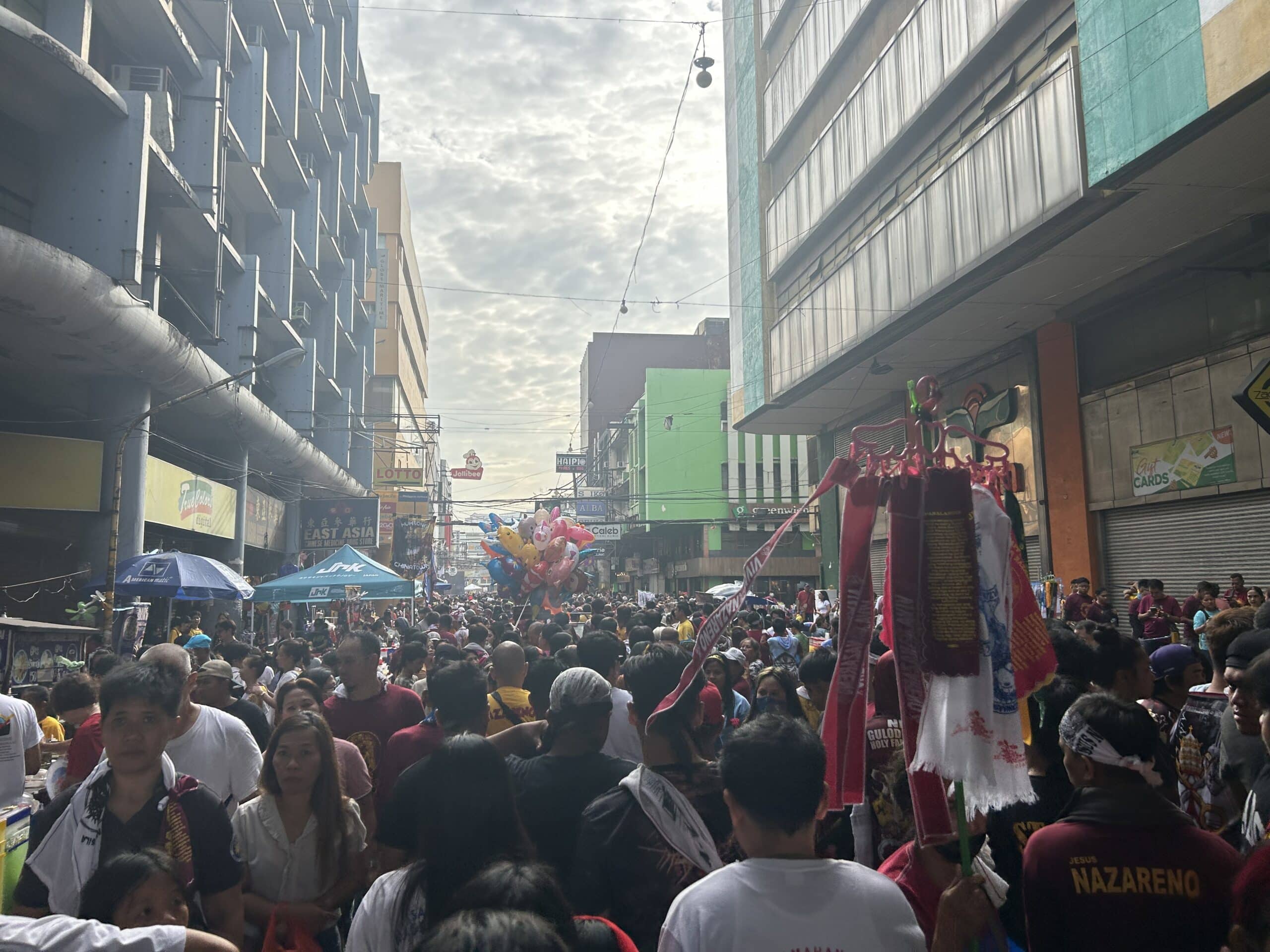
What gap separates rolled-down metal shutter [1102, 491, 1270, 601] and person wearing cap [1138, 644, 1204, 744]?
903cm

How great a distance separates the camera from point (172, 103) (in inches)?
783

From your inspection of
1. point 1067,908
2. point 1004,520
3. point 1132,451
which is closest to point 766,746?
point 1067,908

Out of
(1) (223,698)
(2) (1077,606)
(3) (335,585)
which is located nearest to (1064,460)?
(2) (1077,606)

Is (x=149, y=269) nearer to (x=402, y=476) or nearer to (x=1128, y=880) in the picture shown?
(x=1128, y=880)

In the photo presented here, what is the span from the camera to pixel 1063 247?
13.3m

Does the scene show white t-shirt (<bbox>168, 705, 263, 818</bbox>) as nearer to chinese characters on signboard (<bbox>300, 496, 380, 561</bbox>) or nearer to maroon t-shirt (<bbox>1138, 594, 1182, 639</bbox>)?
maroon t-shirt (<bbox>1138, 594, 1182, 639</bbox>)

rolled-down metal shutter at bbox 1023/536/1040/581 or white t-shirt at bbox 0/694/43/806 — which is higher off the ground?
rolled-down metal shutter at bbox 1023/536/1040/581

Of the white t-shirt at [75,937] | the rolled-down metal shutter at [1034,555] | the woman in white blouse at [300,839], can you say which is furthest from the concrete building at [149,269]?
the rolled-down metal shutter at [1034,555]

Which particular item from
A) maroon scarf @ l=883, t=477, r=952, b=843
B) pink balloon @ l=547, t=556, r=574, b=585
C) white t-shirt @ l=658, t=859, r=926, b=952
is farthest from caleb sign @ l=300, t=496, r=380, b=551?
white t-shirt @ l=658, t=859, r=926, b=952

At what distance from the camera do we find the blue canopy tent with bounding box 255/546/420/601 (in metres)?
15.3

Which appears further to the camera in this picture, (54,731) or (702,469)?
(702,469)

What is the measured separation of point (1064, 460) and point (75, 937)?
55.5 feet

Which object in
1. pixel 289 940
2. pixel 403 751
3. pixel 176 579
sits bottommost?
pixel 289 940

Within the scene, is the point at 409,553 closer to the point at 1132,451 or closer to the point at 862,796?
the point at 1132,451
